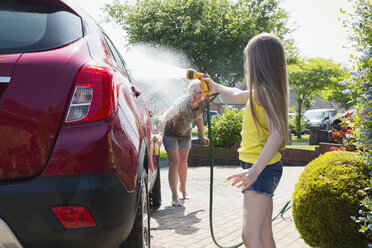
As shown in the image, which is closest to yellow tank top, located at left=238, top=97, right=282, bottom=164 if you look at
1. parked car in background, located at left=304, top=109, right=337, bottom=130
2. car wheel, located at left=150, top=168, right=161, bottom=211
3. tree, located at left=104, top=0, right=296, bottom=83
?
car wheel, located at left=150, top=168, right=161, bottom=211

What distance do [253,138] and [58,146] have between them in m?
1.37

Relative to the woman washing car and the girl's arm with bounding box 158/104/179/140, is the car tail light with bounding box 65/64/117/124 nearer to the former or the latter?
the girl's arm with bounding box 158/104/179/140

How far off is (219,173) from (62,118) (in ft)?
26.0

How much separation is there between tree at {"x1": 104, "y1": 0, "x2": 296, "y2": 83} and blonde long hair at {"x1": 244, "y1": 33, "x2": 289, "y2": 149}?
17995 mm

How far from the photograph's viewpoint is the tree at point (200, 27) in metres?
20.8

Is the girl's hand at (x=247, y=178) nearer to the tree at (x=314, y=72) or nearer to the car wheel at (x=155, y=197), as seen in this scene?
the car wheel at (x=155, y=197)

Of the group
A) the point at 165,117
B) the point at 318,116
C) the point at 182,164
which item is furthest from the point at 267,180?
the point at 318,116

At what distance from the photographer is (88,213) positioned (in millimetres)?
1837

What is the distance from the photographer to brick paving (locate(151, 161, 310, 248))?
401 centimetres

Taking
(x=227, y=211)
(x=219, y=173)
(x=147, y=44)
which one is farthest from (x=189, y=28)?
(x=227, y=211)

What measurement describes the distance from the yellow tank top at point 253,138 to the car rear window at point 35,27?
1.23 m

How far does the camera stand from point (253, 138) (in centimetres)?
272

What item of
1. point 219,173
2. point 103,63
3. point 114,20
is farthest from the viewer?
point 114,20

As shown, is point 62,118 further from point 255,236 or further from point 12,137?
point 255,236
